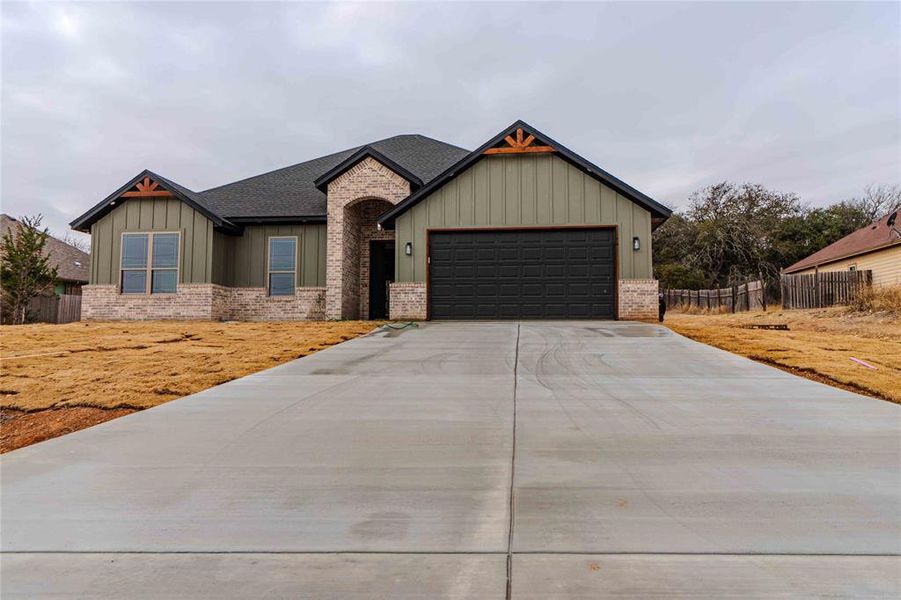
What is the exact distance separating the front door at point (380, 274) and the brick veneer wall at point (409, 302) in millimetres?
3100

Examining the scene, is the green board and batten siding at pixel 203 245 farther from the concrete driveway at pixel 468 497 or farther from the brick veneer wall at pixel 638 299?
the concrete driveway at pixel 468 497

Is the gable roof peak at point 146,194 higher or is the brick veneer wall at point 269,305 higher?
the gable roof peak at point 146,194

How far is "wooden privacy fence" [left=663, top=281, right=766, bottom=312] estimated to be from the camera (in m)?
23.2

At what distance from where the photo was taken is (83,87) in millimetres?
20484

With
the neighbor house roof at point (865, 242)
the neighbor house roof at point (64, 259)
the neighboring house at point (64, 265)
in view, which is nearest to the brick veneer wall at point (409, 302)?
the neighbor house roof at point (865, 242)

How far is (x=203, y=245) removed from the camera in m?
16.0

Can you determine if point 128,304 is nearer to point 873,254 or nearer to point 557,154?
point 557,154

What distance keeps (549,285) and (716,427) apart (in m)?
10.2

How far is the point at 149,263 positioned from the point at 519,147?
11976mm

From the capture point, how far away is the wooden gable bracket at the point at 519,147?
48.6 feet

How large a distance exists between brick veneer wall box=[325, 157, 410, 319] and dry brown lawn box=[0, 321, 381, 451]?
323cm

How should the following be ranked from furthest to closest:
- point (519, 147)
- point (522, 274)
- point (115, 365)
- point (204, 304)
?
point (204, 304)
point (519, 147)
point (522, 274)
point (115, 365)

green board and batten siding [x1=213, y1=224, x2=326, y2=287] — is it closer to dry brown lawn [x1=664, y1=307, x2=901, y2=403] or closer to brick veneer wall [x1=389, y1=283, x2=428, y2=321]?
brick veneer wall [x1=389, y1=283, x2=428, y2=321]

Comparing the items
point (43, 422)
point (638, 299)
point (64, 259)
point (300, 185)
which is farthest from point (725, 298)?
point (64, 259)
